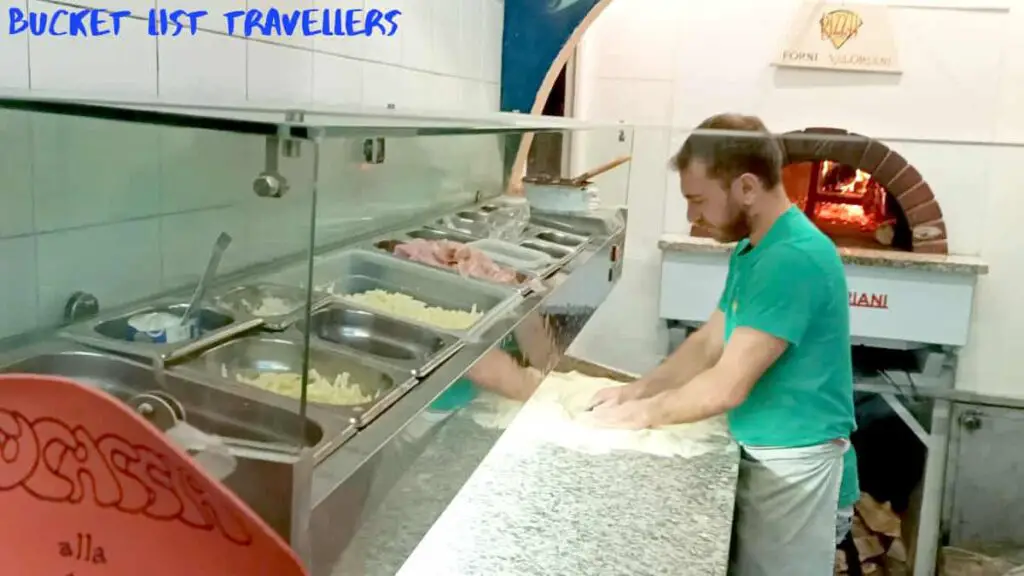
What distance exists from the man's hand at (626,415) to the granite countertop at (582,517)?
153 millimetres

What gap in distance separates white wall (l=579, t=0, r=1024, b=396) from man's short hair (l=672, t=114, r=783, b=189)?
161cm

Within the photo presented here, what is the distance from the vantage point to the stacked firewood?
4125mm

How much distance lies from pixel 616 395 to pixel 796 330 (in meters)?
0.49

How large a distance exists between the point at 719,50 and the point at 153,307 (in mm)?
3361

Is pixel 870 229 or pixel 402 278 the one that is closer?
pixel 402 278

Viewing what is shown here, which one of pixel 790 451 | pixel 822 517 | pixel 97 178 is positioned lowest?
pixel 822 517

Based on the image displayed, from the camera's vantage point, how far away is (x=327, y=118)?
34.1 inches

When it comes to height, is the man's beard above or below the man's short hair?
below

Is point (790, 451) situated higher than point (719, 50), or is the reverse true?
point (719, 50)

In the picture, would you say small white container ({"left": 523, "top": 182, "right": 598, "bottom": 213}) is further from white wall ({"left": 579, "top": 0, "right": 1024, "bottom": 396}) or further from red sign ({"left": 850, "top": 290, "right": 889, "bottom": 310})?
red sign ({"left": 850, "top": 290, "right": 889, "bottom": 310})

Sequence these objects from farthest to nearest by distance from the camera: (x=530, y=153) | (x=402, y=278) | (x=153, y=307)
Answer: (x=530, y=153) < (x=402, y=278) < (x=153, y=307)

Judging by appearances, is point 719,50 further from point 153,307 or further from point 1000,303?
point 153,307

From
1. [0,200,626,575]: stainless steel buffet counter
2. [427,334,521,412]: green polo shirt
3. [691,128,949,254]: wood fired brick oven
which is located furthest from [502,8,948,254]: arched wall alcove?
[427,334,521,412]: green polo shirt

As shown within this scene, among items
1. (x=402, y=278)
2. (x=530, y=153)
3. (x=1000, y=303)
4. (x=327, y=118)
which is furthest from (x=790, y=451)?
(x=1000, y=303)
